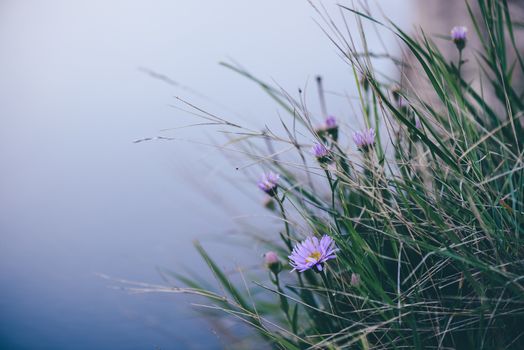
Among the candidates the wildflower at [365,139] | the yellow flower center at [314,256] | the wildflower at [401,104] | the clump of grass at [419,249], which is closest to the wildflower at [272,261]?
the clump of grass at [419,249]

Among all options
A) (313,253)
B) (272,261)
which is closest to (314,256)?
(313,253)

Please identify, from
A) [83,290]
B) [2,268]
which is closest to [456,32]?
[83,290]

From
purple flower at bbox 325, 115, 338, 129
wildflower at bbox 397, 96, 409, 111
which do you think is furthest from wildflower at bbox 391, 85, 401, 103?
purple flower at bbox 325, 115, 338, 129

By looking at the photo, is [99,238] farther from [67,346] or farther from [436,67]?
[436,67]

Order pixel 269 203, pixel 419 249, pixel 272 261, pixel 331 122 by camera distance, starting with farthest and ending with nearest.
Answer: pixel 269 203, pixel 331 122, pixel 272 261, pixel 419 249

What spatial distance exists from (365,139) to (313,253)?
0.19 metres

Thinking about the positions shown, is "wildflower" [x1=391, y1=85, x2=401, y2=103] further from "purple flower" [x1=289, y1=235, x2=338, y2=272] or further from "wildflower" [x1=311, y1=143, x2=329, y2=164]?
"purple flower" [x1=289, y1=235, x2=338, y2=272]

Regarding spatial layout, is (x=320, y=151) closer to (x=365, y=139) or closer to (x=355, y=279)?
(x=365, y=139)

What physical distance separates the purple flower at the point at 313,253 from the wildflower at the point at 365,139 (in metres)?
0.16

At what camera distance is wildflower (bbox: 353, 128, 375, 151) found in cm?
75

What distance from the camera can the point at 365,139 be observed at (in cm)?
76

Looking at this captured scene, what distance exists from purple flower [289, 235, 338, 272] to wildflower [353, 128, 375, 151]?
16cm

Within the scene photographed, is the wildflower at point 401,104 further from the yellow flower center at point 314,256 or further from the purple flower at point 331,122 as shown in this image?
the yellow flower center at point 314,256

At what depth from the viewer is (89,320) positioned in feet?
5.29
